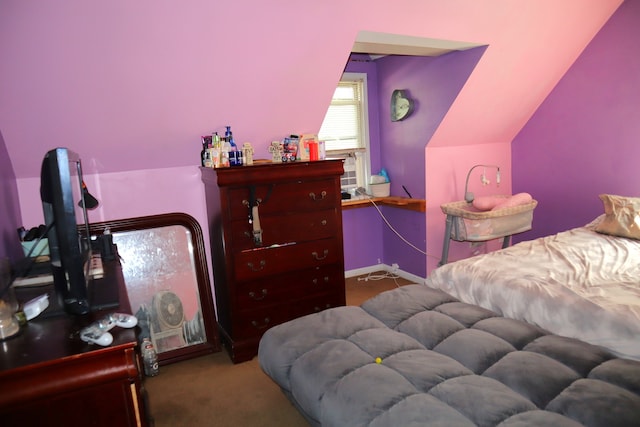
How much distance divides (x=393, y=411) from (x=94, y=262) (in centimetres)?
168

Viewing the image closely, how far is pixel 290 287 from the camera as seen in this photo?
3.12 metres

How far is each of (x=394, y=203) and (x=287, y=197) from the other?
1603 millimetres

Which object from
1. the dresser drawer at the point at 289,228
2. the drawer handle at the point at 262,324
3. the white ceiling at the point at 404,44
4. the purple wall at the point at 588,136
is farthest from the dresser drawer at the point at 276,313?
the purple wall at the point at 588,136

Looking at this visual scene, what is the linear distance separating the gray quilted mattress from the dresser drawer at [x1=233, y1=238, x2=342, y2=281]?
0.82 m

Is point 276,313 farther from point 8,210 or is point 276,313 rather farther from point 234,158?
point 8,210

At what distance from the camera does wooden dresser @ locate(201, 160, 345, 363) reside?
9.50ft

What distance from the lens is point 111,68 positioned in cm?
239

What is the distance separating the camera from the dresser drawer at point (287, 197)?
2885 millimetres

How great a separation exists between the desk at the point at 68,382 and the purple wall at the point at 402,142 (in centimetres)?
332

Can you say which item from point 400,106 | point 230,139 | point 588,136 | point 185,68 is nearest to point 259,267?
point 230,139

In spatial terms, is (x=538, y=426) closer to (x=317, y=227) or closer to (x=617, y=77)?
(x=317, y=227)

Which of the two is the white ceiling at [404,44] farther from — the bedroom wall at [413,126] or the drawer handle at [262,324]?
the drawer handle at [262,324]

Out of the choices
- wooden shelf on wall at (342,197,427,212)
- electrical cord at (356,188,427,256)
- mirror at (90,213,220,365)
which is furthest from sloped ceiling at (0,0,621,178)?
electrical cord at (356,188,427,256)

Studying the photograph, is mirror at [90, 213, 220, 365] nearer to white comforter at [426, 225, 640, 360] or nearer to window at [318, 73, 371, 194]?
white comforter at [426, 225, 640, 360]
